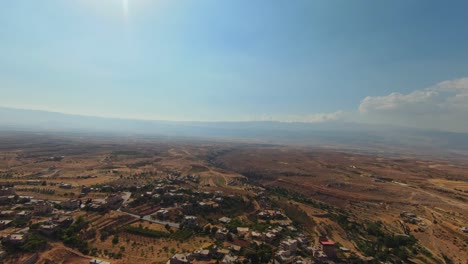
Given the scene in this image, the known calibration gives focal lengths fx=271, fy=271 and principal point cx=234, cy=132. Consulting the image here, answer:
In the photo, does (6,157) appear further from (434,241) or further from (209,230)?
(434,241)

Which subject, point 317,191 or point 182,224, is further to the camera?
point 317,191

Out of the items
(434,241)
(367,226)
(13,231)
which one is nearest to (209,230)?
(13,231)

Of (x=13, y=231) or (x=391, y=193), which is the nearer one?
(x=13, y=231)

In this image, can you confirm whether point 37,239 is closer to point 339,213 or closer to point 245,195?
point 245,195

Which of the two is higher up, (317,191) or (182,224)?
(182,224)

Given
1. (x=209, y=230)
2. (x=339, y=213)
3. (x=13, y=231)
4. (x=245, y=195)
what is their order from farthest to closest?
(x=245, y=195)
(x=339, y=213)
(x=209, y=230)
(x=13, y=231)

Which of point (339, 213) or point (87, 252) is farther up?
point (87, 252)

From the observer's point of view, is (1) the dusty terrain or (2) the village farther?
(1) the dusty terrain

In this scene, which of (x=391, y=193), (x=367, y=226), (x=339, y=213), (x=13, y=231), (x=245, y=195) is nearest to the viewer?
(x=13, y=231)

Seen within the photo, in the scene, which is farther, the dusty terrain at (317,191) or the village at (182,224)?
the dusty terrain at (317,191)
